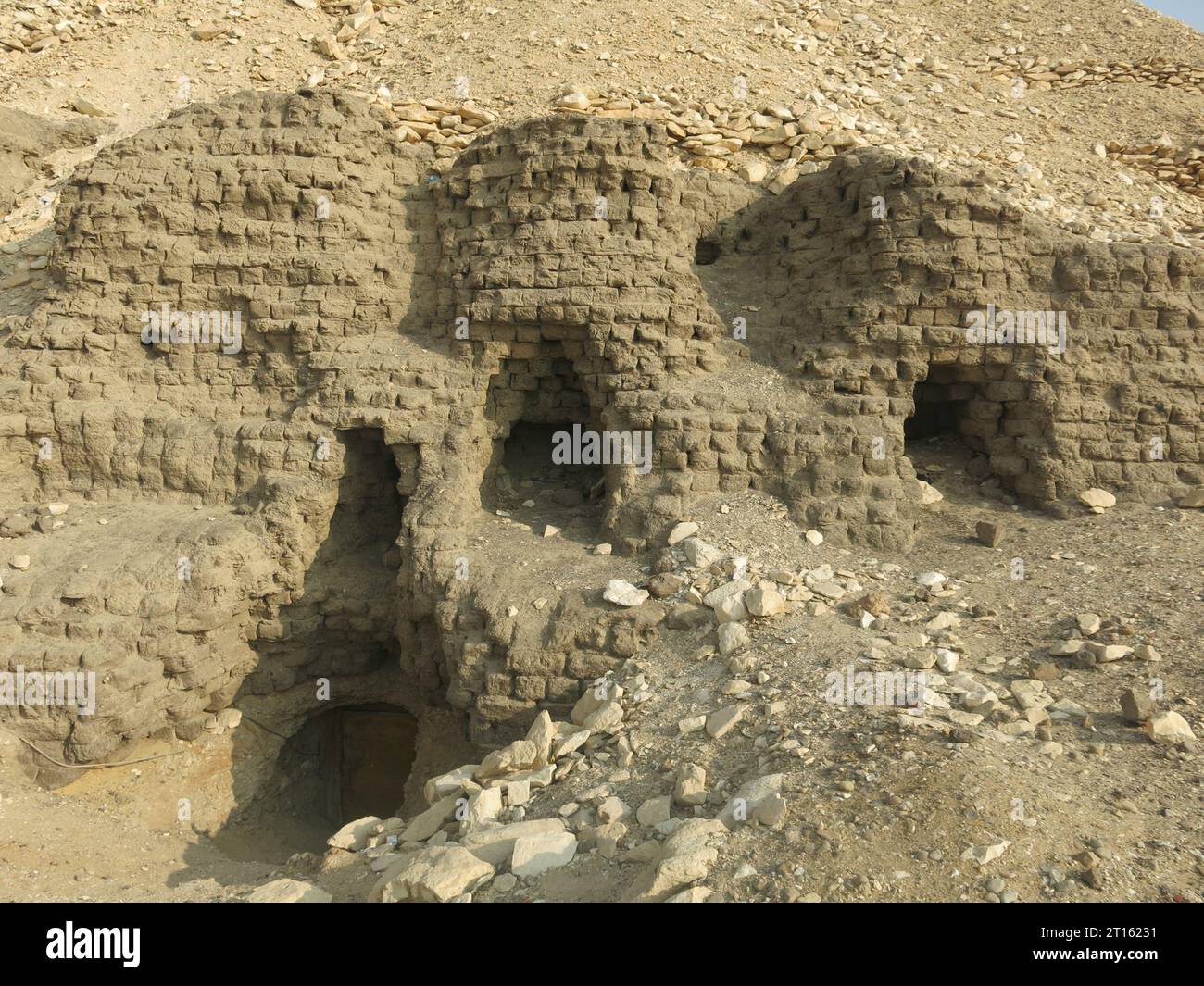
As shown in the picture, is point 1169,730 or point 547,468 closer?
point 1169,730

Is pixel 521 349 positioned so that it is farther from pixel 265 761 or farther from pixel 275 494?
pixel 265 761

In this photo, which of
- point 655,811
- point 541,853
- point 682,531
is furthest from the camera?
point 682,531

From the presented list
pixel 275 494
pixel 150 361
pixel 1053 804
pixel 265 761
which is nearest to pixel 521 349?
pixel 275 494
